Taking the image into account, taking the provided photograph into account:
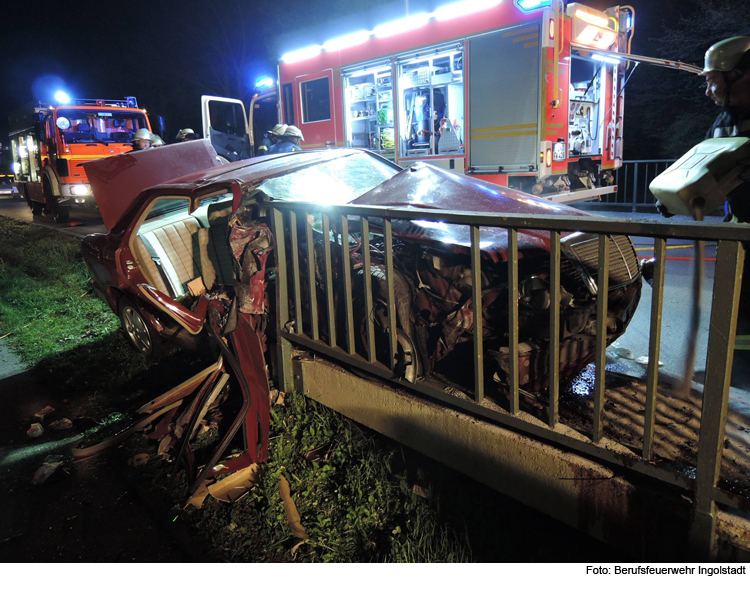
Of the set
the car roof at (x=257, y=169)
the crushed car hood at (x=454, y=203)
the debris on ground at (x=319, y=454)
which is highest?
the car roof at (x=257, y=169)

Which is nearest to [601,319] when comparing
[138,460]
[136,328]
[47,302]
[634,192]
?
[138,460]

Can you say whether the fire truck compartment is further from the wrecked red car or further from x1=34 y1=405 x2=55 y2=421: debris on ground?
x1=34 y1=405 x2=55 y2=421: debris on ground

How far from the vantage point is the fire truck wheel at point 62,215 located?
14164mm

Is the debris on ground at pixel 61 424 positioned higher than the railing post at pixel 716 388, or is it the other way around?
the railing post at pixel 716 388

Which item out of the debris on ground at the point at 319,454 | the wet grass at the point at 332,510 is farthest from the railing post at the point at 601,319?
the debris on ground at the point at 319,454

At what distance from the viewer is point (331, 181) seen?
421cm

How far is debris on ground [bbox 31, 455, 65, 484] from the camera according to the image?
136 inches

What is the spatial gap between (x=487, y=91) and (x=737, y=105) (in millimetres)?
6340

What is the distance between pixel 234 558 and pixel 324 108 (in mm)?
10099

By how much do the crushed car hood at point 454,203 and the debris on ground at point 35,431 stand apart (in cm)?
276

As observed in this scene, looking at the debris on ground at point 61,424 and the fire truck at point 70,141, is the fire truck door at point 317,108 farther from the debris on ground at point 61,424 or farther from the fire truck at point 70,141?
the debris on ground at point 61,424

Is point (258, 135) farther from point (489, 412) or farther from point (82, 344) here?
→ point (489, 412)

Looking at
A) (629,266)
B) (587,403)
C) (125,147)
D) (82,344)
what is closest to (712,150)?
(629,266)

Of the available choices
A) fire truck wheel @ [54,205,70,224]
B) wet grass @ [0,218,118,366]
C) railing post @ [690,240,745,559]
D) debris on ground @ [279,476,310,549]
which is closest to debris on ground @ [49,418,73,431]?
wet grass @ [0,218,118,366]
